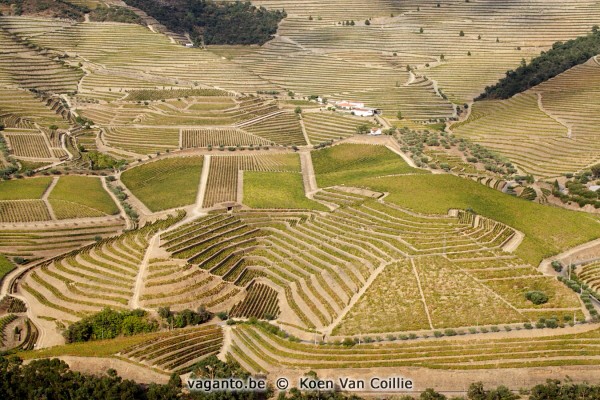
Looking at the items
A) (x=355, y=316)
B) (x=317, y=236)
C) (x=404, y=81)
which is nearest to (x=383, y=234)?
(x=317, y=236)

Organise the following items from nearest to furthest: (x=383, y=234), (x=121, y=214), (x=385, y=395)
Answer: (x=385, y=395) < (x=383, y=234) < (x=121, y=214)

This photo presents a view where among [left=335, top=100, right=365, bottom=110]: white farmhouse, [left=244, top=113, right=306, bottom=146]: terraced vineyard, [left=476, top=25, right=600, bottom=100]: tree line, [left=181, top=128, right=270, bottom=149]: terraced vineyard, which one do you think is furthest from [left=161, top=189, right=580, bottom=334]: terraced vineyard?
[left=476, top=25, right=600, bottom=100]: tree line

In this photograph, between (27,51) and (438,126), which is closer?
(438,126)

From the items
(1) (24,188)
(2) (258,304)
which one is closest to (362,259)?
(2) (258,304)

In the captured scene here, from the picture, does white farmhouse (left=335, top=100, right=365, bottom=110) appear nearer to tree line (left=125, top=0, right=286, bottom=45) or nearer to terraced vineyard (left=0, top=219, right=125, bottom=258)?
tree line (left=125, top=0, right=286, bottom=45)

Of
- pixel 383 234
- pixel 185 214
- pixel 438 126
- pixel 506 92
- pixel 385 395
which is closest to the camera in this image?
pixel 385 395

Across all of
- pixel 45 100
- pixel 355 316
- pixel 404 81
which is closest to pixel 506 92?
pixel 404 81

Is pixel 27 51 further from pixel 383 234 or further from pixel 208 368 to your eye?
pixel 208 368
